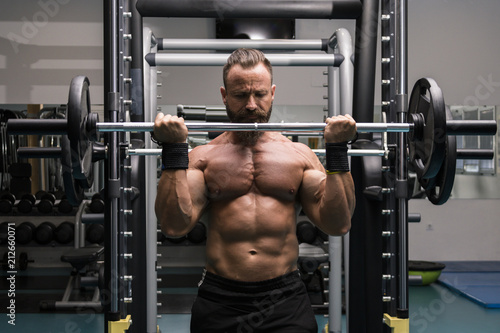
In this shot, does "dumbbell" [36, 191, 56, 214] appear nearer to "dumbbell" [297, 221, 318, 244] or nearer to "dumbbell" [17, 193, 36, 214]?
"dumbbell" [17, 193, 36, 214]

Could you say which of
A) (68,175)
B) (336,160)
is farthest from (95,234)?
(336,160)

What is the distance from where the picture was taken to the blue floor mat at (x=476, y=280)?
449 cm

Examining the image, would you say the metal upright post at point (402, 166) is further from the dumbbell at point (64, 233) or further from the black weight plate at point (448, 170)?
the dumbbell at point (64, 233)

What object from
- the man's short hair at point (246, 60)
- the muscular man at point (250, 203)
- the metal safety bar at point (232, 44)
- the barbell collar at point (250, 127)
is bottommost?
the muscular man at point (250, 203)

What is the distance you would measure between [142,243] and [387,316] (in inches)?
53.6

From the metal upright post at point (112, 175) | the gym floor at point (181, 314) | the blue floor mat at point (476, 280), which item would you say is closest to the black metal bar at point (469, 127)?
the metal upright post at point (112, 175)

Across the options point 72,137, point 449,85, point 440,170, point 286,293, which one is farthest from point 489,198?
point 72,137

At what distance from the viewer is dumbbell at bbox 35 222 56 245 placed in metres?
5.56

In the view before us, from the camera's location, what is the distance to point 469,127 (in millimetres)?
1720

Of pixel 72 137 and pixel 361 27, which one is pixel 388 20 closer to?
pixel 361 27

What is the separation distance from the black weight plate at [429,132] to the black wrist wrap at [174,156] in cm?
84

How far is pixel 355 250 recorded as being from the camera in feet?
8.75

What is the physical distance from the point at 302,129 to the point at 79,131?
76 centimetres

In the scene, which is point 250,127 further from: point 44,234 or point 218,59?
point 44,234
